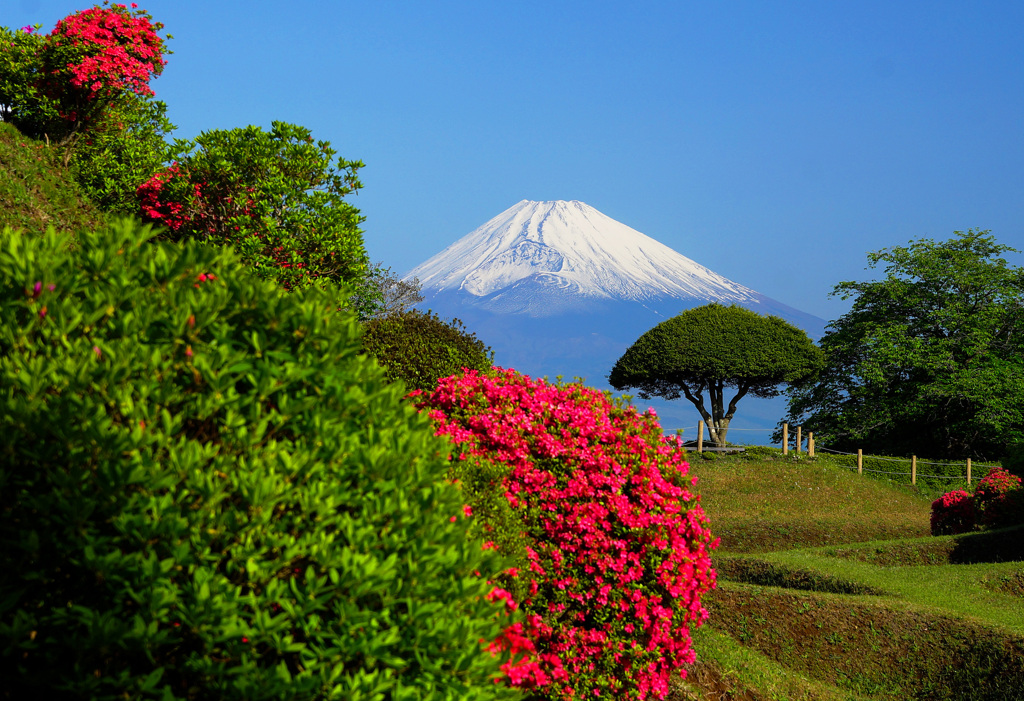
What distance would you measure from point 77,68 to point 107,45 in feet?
3.12

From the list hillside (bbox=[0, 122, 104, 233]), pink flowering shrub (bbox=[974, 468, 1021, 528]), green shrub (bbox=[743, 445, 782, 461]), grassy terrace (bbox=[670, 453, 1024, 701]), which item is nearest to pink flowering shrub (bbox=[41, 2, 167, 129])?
hillside (bbox=[0, 122, 104, 233])

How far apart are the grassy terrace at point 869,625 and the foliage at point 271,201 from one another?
9.23 m

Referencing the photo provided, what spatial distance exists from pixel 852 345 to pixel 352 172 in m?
31.1

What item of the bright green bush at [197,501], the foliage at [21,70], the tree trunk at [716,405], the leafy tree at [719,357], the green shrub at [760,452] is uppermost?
the foliage at [21,70]

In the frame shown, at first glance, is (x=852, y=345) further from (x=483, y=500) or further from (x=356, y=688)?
(x=356, y=688)

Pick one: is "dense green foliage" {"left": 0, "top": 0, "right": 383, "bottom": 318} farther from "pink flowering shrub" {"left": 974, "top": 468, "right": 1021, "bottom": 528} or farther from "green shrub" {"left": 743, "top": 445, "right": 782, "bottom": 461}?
"green shrub" {"left": 743, "top": 445, "right": 782, "bottom": 461}

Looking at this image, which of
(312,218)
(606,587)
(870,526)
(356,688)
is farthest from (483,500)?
(870,526)

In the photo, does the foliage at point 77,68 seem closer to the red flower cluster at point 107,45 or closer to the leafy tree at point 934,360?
the red flower cluster at point 107,45

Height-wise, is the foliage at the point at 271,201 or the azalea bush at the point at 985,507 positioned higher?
the foliage at the point at 271,201

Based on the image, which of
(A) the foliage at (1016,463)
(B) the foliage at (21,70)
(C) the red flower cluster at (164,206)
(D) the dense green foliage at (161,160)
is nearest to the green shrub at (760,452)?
(A) the foliage at (1016,463)

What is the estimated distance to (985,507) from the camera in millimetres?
16109

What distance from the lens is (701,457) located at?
29.6m

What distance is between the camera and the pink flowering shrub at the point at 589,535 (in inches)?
246

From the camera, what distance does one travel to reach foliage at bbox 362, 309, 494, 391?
10.4 m
